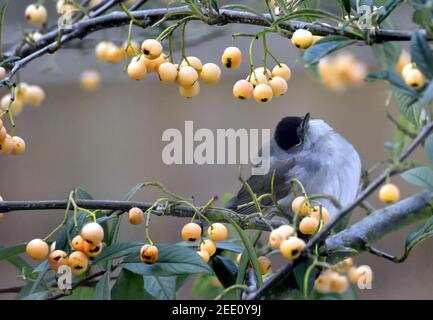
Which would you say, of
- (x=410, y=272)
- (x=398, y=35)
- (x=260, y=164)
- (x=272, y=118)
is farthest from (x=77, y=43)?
(x=410, y=272)

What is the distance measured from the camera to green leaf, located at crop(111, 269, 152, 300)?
99cm

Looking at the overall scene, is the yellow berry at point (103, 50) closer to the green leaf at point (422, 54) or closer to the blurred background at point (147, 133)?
the green leaf at point (422, 54)

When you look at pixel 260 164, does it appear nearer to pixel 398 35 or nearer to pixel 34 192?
pixel 398 35

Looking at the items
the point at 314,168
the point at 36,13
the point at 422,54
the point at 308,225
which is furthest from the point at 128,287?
the point at 314,168

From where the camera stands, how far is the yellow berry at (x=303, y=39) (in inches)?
35.4

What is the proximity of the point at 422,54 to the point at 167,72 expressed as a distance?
0.38 meters

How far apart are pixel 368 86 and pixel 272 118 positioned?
2.20ft

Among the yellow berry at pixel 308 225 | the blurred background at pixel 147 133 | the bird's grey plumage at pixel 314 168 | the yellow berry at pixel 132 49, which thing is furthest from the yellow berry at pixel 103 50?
the blurred background at pixel 147 133

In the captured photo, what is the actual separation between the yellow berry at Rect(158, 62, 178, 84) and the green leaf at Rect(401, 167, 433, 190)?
387 mm

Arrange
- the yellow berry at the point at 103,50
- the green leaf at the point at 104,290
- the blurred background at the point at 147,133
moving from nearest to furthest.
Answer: the green leaf at the point at 104,290 → the yellow berry at the point at 103,50 → the blurred background at the point at 147,133

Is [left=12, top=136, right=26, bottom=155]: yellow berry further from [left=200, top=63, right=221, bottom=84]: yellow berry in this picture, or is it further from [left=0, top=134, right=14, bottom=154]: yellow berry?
[left=200, top=63, right=221, bottom=84]: yellow berry

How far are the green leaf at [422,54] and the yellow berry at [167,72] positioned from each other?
369mm

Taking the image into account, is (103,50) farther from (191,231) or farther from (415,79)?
(415,79)
